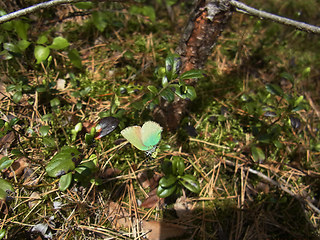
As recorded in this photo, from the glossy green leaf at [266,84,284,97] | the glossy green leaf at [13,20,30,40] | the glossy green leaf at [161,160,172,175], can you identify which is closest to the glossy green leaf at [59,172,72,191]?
the glossy green leaf at [161,160,172,175]

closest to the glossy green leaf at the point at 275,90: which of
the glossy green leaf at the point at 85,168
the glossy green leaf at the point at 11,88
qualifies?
the glossy green leaf at the point at 85,168

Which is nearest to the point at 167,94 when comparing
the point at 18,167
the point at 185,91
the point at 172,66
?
the point at 185,91

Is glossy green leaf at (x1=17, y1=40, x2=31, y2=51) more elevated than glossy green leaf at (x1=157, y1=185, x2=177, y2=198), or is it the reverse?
glossy green leaf at (x1=17, y1=40, x2=31, y2=51)

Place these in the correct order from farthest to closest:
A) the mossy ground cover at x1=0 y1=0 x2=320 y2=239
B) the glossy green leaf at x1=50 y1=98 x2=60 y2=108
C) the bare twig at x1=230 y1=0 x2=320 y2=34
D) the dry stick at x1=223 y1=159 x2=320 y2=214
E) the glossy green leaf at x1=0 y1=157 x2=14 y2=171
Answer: the glossy green leaf at x1=50 y1=98 x2=60 y2=108
the dry stick at x1=223 y1=159 x2=320 y2=214
the mossy ground cover at x1=0 y1=0 x2=320 y2=239
the glossy green leaf at x1=0 y1=157 x2=14 y2=171
the bare twig at x1=230 y1=0 x2=320 y2=34

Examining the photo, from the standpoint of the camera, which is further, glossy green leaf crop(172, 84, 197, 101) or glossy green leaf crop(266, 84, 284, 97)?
glossy green leaf crop(266, 84, 284, 97)

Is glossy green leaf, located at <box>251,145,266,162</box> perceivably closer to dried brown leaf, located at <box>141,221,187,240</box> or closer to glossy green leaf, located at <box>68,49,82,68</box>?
dried brown leaf, located at <box>141,221,187,240</box>

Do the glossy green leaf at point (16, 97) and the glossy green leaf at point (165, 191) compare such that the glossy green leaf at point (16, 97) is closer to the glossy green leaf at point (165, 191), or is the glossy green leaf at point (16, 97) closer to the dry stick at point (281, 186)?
the glossy green leaf at point (165, 191)

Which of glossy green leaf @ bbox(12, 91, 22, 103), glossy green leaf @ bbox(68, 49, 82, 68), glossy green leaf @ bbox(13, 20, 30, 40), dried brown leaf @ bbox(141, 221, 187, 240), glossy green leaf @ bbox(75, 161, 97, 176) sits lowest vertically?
dried brown leaf @ bbox(141, 221, 187, 240)
